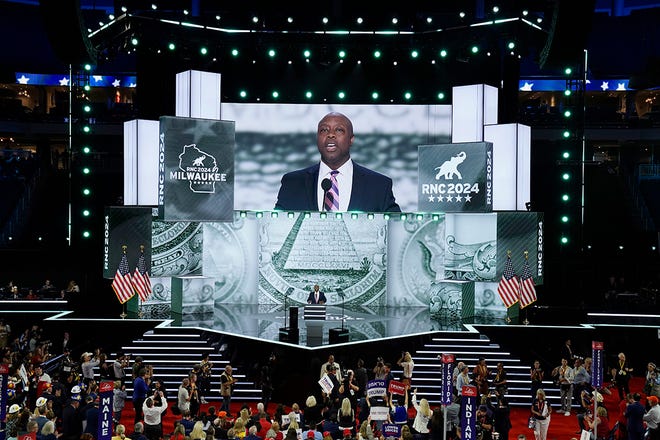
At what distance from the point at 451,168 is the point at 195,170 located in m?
7.69

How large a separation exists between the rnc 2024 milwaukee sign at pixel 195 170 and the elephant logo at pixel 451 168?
20.8ft

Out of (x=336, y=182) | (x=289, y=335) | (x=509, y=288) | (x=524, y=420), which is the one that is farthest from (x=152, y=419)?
(x=336, y=182)

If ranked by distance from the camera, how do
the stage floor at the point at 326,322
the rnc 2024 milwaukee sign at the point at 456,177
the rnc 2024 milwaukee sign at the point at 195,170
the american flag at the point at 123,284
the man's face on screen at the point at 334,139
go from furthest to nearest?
1. the man's face on screen at the point at 334,139
2. the rnc 2024 milwaukee sign at the point at 456,177
3. the american flag at the point at 123,284
4. the rnc 2024 milwaukee sign at the point at 195,170
5. the stage floor at the point at 326,322

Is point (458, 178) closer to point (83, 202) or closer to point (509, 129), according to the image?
point (509, 129)

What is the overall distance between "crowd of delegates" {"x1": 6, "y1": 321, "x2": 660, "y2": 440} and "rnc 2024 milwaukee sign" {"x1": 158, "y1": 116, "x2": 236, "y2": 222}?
547 cm

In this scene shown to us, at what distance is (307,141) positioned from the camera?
29.8 meters

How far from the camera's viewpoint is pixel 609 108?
4194 cm

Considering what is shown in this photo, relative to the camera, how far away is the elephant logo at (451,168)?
26938 mm

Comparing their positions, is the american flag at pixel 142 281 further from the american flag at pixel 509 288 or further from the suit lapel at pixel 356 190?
the american flag at pixel 509 288

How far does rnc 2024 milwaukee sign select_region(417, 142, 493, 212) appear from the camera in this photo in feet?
87.1


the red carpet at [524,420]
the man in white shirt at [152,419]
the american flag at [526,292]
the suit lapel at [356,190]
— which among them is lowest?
the red carpet at [524,420]

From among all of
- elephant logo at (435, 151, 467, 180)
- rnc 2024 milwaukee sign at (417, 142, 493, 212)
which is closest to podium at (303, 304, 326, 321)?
rnc 2024 milwaukee sign at (417, 142, 493, 212)

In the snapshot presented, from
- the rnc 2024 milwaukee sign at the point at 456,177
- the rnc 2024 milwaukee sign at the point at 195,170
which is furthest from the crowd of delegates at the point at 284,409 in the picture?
the rnc 2024 milwaukee sign at the point at 456,177

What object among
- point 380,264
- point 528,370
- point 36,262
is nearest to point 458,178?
point 380,264
